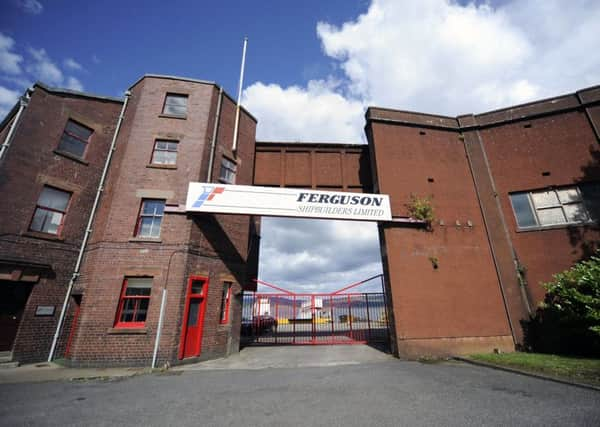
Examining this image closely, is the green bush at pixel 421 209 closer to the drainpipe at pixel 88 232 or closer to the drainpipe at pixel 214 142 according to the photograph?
the drainpipe at pixel 214 142

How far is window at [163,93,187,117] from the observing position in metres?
12.5

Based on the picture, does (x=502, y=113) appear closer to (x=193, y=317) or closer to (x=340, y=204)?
(x=340, y=204)

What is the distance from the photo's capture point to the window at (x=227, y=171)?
41.3ft

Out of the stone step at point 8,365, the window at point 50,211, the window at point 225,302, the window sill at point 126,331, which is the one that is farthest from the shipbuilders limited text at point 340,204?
the stone step at point 8,365

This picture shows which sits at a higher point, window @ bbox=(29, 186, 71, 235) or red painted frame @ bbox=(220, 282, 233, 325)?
window @ bbox=(29, 186, 71, 235)

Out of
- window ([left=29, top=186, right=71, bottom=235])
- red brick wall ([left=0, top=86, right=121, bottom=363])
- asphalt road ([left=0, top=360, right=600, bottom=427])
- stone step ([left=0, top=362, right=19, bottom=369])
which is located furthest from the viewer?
window ([left=29, top=186, right=71, bottom=235])

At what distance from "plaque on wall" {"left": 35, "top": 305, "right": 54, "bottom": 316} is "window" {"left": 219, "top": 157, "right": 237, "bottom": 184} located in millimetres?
8314

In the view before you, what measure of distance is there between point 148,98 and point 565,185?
2007 cm

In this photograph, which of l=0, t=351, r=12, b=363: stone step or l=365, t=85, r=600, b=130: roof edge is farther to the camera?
l=365, t=85, r=600, b=130: roof edge

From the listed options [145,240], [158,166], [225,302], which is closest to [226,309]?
[225,302]

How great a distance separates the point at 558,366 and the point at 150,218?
1458 centimetres

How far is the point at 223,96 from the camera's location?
44.2ft

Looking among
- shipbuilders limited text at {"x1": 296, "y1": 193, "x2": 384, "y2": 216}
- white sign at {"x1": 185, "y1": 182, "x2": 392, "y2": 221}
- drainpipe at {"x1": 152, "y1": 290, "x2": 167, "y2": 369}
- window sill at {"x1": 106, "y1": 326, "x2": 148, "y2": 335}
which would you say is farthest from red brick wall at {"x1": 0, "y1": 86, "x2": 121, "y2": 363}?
shipbuilders limited text at {"x1": 296, "y1": 193, "x2": 384, "y2": 216}

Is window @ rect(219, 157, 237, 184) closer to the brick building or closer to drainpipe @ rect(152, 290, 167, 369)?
the brick building
